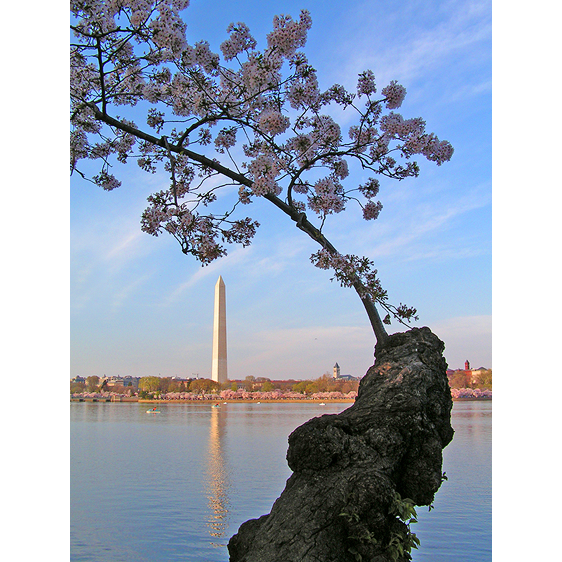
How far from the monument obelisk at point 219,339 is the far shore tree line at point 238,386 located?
391 mm

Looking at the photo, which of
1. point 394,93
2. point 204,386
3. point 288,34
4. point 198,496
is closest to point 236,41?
point 288,34

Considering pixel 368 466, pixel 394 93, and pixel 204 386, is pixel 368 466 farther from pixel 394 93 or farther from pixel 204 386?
pixel 204 386

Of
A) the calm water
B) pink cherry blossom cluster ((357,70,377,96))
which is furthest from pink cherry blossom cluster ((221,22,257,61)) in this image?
the calm water

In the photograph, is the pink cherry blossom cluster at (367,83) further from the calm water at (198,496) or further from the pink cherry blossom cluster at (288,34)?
the calm water at (198,496)

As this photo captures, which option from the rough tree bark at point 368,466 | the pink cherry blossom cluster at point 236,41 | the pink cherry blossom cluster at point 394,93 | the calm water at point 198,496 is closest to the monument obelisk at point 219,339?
the calm water at point 198,496

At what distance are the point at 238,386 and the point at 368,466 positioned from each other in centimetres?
1639

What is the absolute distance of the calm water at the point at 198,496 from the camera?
3.86 meters

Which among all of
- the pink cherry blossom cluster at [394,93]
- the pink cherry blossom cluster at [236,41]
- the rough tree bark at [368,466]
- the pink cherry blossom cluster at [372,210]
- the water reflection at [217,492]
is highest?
the pink cherry blossom cluster at [236,41]

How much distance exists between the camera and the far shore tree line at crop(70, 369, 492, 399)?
6.00 metres

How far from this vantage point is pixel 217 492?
227 inches

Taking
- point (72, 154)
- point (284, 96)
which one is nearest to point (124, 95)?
point (72, 154)

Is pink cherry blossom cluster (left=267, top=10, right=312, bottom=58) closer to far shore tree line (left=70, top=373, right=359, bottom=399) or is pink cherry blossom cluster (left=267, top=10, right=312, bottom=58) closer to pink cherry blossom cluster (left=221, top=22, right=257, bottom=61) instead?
pink cherry blossom cluster (left=221, top=22, right=257, bottom=61)

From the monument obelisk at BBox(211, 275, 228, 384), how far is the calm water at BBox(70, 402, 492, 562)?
7.15m
